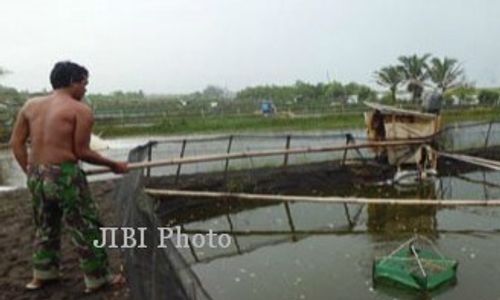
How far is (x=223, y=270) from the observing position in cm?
844

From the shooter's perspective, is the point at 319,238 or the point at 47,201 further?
the point at 319,238

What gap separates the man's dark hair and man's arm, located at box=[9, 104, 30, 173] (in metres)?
0.41

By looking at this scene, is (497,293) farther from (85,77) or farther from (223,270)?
(85,77)

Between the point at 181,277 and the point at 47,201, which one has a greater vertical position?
the point at 47,201

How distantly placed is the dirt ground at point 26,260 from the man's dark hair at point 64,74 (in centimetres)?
195

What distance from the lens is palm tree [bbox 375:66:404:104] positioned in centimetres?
4625

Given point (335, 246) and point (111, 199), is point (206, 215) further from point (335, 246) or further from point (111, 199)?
point (335, 246)

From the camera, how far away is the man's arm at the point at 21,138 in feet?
17.4

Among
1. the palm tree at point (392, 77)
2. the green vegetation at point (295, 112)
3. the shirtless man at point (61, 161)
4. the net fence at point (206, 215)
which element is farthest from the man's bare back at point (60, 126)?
the palm tree at point (392, 77)

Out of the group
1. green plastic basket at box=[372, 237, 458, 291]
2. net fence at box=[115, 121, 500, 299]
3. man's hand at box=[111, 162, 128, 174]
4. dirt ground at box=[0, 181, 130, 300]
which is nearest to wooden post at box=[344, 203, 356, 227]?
net fence at box=[115, 121, 500, 299]

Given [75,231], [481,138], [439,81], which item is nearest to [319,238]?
[75,231]

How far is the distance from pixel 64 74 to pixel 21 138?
74 cm

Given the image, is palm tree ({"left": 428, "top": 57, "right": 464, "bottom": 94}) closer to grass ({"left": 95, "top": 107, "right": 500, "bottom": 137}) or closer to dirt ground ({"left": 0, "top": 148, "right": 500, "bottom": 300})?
grass ({"left": 95, "top": 107, "right": 500, "bottom": 137})

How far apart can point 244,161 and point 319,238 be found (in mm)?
4971
